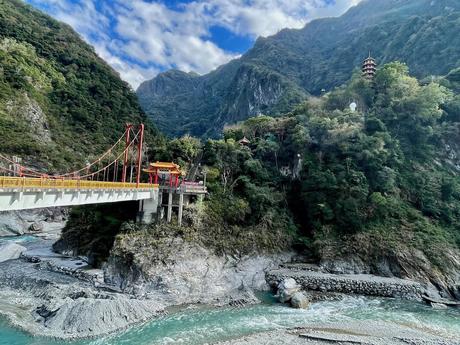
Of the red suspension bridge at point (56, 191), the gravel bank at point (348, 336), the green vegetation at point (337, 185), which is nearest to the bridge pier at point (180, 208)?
the green vegetation at point (337, 185)

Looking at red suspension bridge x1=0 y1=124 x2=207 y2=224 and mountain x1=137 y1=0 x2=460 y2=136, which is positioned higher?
mountain x1=137 y1=0 x2=460 y2=136

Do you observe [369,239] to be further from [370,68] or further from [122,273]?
[370,68]

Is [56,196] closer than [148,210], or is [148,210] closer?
[56,196]

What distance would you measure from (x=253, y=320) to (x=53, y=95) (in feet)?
227

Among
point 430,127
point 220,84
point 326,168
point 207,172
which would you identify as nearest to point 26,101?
point 207,172

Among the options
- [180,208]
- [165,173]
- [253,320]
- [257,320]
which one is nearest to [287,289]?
[257,320]

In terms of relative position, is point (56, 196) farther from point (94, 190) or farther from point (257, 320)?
point (257, 320)

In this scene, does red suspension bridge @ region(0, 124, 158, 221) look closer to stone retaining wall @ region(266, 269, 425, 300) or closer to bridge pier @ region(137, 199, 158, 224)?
bridge pier @ region(137, 199, 158, 224)

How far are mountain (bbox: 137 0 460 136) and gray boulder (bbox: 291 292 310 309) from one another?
69645 mm

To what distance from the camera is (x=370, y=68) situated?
5691 cm

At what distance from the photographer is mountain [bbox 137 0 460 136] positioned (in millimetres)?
85562

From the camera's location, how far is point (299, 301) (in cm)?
2183

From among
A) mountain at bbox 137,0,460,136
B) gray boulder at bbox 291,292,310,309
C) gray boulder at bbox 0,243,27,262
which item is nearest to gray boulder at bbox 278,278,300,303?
gray boulder at bbox 291,292,310,309

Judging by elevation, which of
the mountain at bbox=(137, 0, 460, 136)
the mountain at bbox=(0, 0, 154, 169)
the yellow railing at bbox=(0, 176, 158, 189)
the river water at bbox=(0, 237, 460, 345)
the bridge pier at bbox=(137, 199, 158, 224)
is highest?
the mountain at bbox=(137, 0, 460, 136)
